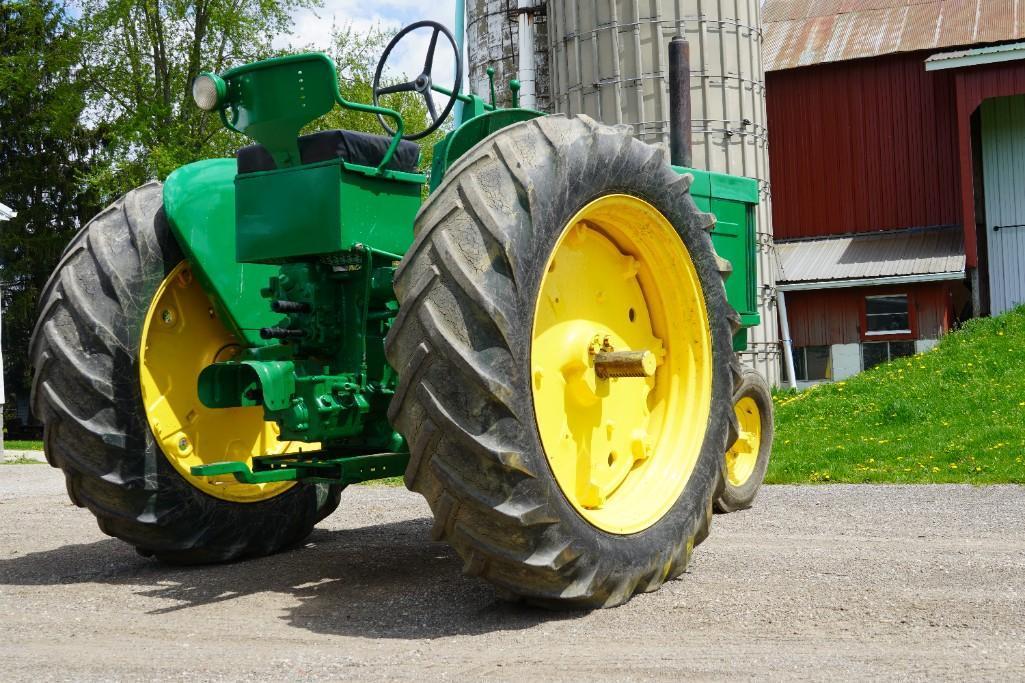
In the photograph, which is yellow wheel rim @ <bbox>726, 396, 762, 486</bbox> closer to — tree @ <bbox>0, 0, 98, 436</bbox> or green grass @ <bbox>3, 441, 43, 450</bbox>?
green grass @ <bbox>3, 441, 43, 450</bbox>

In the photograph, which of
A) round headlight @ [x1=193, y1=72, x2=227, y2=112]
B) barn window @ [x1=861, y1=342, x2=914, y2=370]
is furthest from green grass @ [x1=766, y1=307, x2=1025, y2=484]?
round headlight @ [x1=193, y1=72, x2=227, y2=112]

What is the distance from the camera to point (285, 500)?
5551 millimetres

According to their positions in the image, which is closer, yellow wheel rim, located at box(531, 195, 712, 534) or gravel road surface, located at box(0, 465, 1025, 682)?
gravel road surface, located at box(0, 465, 1025, 682)

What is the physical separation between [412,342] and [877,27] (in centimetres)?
2248

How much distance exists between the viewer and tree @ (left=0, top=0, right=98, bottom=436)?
3003 centimetres

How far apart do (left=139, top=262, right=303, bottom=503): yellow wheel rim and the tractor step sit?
28.1 inches

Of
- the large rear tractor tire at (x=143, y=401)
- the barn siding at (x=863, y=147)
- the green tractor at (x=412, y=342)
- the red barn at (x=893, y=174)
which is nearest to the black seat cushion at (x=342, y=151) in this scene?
the green tractor at (x=412, y=342)

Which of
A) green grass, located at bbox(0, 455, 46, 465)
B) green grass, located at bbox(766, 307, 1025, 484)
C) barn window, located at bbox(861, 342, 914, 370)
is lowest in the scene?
green grass, located at bbox(0, 455, 46, 465)

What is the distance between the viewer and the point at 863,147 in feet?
75.3

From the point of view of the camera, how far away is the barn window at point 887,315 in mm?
21094

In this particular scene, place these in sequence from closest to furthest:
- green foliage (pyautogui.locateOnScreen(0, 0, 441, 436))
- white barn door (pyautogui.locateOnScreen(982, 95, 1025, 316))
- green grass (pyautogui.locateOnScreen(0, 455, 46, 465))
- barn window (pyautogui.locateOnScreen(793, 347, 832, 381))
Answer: green grass (pyautogui.locateOnScreen(0, 455, 46, 465)) < white barn door (pyautogui.locateOnScreen(982, 95, 1025, 316)) < barn window (pyautogui.locateOnScreen(793, 347, 832, 381)) < green foliage (pyautogui.locateOnScreen(0, 0, 441, 436))

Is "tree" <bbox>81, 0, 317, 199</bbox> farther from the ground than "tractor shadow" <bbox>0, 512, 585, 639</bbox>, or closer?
farther from the ground

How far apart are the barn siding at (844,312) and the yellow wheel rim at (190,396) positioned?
17.7m

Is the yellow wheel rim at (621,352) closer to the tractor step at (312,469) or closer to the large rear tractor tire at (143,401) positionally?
the tractor step at (312,469)
